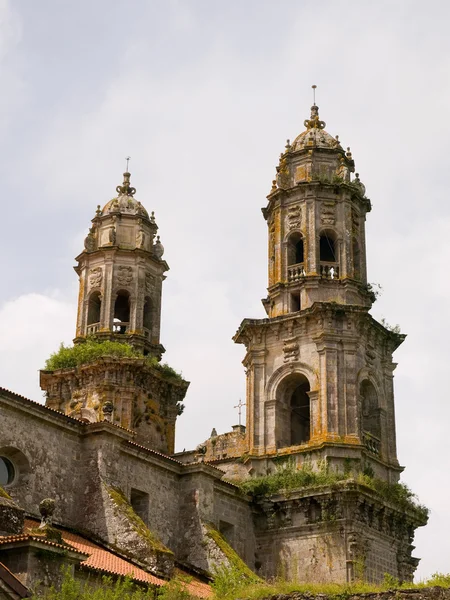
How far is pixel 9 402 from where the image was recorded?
2367cm

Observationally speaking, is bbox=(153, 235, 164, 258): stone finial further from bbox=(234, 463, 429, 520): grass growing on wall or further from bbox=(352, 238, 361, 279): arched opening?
bbox=(234, 463, 429, 520): grass growing on wall

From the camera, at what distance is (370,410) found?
106 feet

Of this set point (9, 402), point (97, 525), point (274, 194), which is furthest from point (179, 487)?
point (274, 194)

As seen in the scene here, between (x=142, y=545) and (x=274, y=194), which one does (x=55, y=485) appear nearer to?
(x=142, y=545)

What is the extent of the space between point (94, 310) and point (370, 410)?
431 inches

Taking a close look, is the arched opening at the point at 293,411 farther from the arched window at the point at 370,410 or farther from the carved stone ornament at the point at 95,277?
the carved stone ornament at the point at 95,277

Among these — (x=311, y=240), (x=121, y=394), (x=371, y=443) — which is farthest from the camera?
(x=121, y=394)

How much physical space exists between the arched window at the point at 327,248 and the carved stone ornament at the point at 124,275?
24.1ft

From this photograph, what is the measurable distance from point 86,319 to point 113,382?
10.5 feet

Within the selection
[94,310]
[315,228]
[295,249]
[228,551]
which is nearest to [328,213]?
[315,228]

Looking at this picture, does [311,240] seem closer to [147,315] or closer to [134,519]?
[147,315]

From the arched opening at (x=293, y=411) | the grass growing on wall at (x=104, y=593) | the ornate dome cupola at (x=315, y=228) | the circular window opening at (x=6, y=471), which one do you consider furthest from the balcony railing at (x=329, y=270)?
the grass growing on wall at (x=104, y=593)

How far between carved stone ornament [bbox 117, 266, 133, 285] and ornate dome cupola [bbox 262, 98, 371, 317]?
5569mm

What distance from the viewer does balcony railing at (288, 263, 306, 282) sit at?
32.9 m
